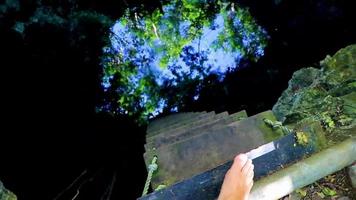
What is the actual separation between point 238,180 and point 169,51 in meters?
13.9

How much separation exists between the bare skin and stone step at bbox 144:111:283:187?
0.85 feet

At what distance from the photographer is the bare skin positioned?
2.01 metres

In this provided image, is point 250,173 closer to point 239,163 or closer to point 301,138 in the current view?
point 239,163

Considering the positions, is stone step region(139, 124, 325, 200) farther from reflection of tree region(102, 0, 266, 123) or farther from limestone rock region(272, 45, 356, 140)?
reflection of tree region(102, 0, 266, 123)

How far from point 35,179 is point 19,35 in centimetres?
505

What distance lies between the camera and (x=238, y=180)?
80.0 inches

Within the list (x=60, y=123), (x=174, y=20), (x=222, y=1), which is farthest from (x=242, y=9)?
(x=60, y=123)

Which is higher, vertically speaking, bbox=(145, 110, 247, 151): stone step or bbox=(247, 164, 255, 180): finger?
bbox=(145, 110, 247, 151): stone step

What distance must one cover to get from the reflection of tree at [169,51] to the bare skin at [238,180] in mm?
12418

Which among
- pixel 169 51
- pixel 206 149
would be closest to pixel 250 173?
pixel 206 149

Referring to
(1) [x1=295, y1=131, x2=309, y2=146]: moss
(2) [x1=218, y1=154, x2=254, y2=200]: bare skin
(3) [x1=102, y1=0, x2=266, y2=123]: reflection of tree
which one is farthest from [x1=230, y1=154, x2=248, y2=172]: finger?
(3) [x1=102, y1=0, x2=266, y2=123]: reflection of tree

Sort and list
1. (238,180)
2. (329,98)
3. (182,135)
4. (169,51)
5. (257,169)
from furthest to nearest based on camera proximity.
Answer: (169,51) → (182,135) → (329,98) → (257,169) → (238,180)

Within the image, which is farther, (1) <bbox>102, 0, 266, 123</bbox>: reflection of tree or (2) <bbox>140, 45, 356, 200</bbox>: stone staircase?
(1) <bbox>102, 0, 266, 123</bbox>: reflection of tree

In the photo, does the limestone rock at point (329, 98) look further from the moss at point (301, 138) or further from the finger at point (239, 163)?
the finger at point (239, 163)
